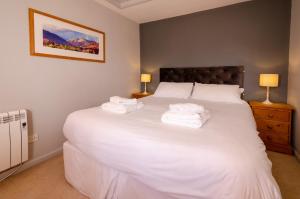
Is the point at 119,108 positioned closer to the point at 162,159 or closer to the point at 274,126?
the point at 162,159

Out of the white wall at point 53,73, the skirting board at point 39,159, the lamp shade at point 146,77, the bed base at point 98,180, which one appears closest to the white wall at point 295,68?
the bed base at point 98,180

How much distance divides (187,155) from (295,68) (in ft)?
7.87

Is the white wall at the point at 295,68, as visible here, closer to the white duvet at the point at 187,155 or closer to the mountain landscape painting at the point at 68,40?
the white duvet at the point at 187,155

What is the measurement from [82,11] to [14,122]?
6.15 feet

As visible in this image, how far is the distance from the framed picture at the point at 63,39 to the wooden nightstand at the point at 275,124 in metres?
2.73

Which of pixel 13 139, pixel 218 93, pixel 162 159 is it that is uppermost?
pixel 218 93

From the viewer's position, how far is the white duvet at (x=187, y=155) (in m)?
0.85

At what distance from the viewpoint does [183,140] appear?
1.07 meters

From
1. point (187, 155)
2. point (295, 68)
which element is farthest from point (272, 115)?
point (187, 155)

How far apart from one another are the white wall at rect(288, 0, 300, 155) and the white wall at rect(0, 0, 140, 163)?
2.87 metres

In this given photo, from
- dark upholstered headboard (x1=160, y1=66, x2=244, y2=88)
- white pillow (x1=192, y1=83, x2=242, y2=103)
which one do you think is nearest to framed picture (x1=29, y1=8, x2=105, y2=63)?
dark upholstered headboard (x1=160, y1=66, x2=244, y2=88)

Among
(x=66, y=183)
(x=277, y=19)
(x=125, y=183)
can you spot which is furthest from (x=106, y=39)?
(x=277, y=19)

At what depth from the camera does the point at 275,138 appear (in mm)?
2455

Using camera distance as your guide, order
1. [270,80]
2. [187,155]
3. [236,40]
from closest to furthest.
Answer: [187,155] → [270,80] → [236,40]
